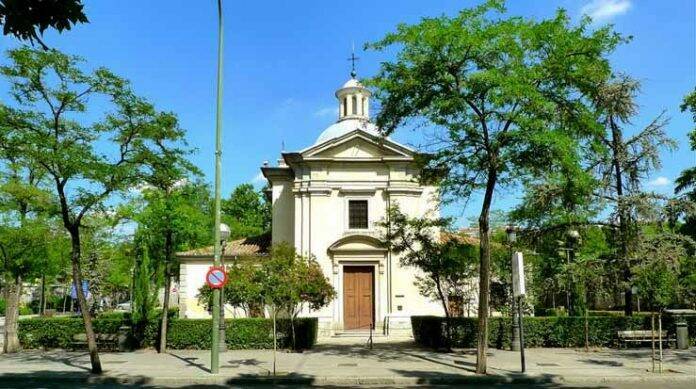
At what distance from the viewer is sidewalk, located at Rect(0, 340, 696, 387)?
580 inches

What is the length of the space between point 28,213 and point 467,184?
15.9 meters

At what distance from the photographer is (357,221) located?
31219 mm

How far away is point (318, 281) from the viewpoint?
830 inches

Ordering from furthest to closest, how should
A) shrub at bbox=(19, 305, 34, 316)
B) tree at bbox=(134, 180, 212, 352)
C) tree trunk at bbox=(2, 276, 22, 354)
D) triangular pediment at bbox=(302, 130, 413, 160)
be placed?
shrub at bbox=(19, 305, 34, 316) → triangular pediment at bbox=(302, 130, 413, 160) → tree trunk at bbox=(2, 276, 22, 354) → tree at bbox=(134, 180, 212, 352)

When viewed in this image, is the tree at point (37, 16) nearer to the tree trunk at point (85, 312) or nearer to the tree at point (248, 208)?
the tree trunk at point (85, 312)

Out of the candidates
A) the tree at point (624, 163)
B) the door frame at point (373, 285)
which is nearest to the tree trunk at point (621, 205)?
the tree at point (624, 163)

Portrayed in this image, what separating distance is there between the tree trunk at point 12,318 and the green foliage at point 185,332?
53cm

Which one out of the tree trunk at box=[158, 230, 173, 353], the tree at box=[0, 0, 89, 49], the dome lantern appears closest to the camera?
the tree at box=[0, 0, 89, 49]

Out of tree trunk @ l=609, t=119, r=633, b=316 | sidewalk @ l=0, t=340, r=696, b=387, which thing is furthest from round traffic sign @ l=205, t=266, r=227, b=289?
tree trunk @ l=609, t=119, r=633, b=316

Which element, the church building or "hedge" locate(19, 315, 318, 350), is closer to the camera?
"hedge" locate(19, 315, 318, 350)

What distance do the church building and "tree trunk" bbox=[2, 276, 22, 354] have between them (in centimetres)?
1277

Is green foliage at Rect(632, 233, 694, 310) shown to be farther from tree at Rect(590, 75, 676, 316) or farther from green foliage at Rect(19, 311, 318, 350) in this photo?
green foliage at Rect(19, 311, 318, 350)

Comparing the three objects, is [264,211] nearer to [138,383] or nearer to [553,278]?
[553,278]

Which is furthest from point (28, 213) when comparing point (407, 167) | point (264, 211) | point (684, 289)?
point (264, 211)
